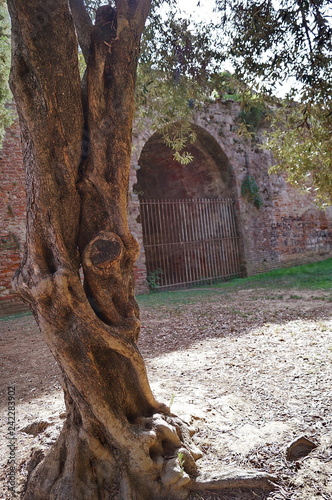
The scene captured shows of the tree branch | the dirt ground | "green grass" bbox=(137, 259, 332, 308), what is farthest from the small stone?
"green grass" bbox=(137, 259, 332, 308)

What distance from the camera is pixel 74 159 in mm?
2168

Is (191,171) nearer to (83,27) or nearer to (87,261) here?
(83,27)

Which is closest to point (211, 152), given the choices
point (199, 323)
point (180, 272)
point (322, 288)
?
point (180, 272)

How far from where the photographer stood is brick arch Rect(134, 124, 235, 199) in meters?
13.0

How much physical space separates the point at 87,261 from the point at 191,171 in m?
12.5

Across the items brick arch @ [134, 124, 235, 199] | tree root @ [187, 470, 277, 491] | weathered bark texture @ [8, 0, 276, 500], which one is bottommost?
tree root @ [187, 470, 277, 491]

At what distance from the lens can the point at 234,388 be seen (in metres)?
3.23

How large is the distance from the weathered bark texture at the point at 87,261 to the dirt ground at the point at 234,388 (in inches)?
9.5

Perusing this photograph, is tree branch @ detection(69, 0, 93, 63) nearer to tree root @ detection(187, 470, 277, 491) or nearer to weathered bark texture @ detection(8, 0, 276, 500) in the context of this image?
weathered bark texture @ detection(8, 0, 276, 500)

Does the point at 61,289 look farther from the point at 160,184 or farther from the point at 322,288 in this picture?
the point at 160,184

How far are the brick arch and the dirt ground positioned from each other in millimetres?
7437

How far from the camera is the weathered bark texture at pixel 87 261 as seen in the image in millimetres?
2002

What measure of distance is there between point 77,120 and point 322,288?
7411 mm

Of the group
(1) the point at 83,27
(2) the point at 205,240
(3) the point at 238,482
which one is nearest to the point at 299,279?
(2) the point at 205,240
